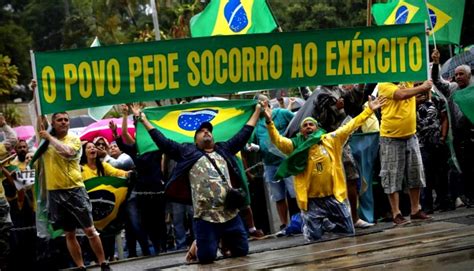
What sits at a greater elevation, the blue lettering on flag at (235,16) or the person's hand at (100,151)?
A: the blue lettering on flag at (235,16)

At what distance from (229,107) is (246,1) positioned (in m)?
3.12

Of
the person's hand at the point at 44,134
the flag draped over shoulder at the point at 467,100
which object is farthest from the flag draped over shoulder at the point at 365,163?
the person's hand at the point at 44,134

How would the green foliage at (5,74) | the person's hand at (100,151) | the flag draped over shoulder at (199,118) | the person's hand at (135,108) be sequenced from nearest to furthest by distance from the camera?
the person's hand at (135,108), the flag draped over shoulder at (199,118), the person's hand at (100,151), the green foliage at (5,74)

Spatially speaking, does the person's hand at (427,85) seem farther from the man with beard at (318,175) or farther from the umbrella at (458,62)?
the umbrella at (458,62)

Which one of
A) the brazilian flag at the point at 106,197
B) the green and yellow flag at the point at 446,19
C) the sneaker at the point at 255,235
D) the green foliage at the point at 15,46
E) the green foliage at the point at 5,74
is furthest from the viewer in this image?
the green foliage at the point at 15,46

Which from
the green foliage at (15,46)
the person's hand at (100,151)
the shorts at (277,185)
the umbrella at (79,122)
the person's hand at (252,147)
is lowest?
the shorts at (277,185)

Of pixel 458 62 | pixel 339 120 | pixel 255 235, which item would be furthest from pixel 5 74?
pixel 339 120

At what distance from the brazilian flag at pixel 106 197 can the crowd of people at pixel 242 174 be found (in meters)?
0.11

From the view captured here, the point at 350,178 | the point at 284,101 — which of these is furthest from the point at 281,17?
the point at 350,178

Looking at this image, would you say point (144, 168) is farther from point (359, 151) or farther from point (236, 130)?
point (359, 151)

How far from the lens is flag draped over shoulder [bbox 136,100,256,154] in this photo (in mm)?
10648

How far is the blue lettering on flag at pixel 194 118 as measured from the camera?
10727 mm

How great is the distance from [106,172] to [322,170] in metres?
2.65

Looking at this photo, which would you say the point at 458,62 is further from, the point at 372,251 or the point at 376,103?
the point at 372,251
